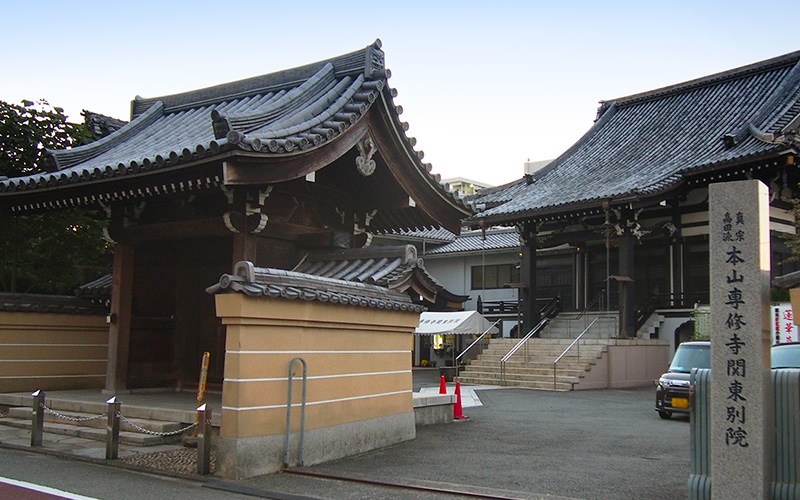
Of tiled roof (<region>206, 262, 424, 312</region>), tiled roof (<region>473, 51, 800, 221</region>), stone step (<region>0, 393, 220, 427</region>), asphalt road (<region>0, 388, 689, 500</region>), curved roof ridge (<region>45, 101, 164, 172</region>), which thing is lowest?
asphalt road (<region>0, 388, 689, 500</region>)

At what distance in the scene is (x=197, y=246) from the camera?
13969 millimetres

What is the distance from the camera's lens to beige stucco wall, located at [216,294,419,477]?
29.2 feet

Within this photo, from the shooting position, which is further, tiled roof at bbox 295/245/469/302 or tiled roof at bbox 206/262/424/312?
tiled roof at bbox 295/245/469/302

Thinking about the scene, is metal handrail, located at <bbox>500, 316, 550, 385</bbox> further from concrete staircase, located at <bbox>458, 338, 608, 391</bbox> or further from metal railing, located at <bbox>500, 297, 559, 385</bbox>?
concrete staircase, located at <bbox>458, 338, 608, 391</bbox>

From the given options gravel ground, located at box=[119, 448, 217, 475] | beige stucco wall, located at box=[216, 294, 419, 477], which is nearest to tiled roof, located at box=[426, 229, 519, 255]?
beige stucco wall, located at box=[216, 294, 419, 477]

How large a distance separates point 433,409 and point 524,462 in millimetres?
4002

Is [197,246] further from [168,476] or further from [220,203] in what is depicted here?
Answer: [168,476]

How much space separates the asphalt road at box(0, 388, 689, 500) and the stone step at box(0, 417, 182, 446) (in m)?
0.87

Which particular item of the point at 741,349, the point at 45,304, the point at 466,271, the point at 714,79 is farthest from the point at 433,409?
the point at 466,271

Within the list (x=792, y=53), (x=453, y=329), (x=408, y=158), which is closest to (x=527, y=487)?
(x=408, y=158)

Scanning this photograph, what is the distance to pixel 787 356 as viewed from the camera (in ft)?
45.8

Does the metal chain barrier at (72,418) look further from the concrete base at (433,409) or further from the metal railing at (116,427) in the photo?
the concrete base at (433,409)

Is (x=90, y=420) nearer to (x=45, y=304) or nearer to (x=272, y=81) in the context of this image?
(x=45, y=304)

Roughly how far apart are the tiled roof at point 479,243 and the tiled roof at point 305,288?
84.1 feet
